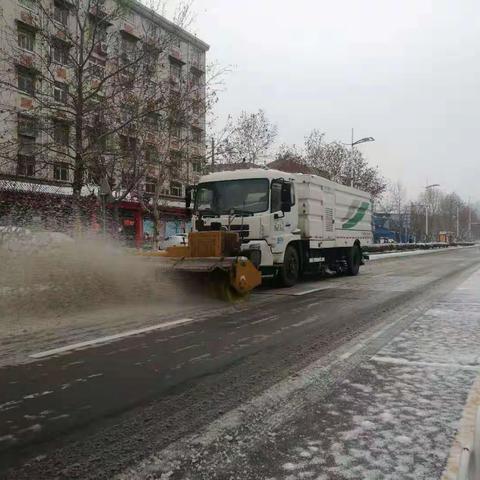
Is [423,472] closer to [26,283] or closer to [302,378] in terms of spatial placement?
[302,378]

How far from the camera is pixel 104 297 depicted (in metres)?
10.8

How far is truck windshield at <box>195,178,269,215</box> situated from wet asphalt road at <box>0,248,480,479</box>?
4.15m

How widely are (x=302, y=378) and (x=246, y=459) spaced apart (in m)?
2.00

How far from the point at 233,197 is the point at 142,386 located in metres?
8.64

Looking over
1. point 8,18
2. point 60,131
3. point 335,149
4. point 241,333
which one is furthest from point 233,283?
point 335,149

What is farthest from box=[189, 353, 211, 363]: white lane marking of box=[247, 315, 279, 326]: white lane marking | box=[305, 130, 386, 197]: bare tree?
box=[305, 130, 386, 197]: bare tree

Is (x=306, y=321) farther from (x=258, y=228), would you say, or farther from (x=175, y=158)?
(x=175, y=158)

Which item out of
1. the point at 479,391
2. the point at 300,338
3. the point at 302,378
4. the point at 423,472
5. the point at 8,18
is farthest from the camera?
the point at 8,18

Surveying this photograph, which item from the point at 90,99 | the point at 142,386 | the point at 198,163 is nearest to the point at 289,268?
the point at 90,99

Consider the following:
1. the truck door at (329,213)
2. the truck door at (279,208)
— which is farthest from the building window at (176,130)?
the truck door at (279,208)

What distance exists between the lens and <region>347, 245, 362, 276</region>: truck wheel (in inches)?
733

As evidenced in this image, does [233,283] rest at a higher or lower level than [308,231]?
lower

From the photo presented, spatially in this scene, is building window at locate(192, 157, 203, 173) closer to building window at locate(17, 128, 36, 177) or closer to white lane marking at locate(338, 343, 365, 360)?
building window at locate(17, 128, 36, 177)

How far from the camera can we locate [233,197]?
1331 cm
